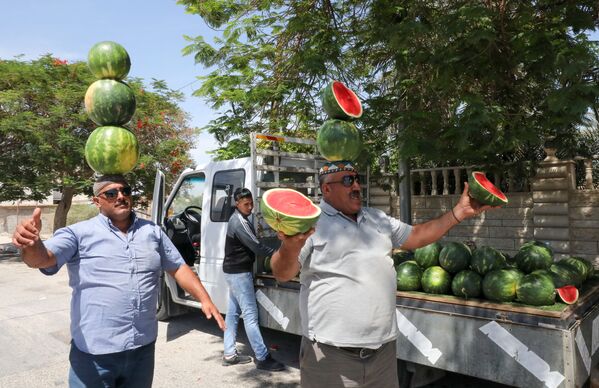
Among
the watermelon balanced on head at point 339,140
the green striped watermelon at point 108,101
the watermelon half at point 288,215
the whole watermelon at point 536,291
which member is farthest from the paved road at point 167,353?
the green striped watermelon at point 108,101

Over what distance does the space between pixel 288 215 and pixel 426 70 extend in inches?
208

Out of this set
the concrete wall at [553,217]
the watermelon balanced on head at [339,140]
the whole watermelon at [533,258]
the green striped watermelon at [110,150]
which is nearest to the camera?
the green striped watermelon at [110,150]

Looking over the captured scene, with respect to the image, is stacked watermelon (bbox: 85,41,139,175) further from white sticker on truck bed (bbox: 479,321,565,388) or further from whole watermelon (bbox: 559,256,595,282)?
whole watermelon (bbox: 559,256,595,282)

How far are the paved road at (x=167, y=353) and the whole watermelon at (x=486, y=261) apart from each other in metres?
1.10

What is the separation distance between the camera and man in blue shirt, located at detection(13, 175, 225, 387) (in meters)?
2.46

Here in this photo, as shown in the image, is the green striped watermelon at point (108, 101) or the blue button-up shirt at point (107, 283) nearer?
the blue button-up shirt at point (107, 283)

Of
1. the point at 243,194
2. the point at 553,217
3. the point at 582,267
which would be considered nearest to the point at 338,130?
the point at 243,194

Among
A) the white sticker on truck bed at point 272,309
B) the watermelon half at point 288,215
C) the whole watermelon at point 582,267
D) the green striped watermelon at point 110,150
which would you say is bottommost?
the white sticker on truck bed at point 272,309

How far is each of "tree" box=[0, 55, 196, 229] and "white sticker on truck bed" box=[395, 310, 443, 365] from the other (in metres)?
12.3

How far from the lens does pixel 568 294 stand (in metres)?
3.40

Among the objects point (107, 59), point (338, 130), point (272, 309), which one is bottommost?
point (272, 309)

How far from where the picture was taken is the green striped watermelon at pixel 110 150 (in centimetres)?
280

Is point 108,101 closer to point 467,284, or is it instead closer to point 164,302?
point 467,284

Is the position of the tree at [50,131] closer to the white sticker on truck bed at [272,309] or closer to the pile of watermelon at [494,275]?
the white sticker on truck bed at [272,309]
